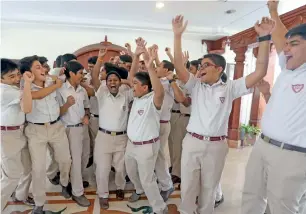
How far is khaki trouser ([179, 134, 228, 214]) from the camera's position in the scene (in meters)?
1.85

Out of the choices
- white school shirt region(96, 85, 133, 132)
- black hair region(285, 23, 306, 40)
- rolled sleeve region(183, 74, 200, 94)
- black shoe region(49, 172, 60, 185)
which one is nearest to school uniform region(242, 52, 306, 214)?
black hair region(285, 23, 306, 40)

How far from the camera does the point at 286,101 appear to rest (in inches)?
56.9

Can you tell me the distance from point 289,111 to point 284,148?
0.22 metres

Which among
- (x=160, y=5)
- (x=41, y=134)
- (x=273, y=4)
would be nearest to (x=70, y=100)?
(x=41, y=134)

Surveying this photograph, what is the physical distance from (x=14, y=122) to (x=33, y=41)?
4.11 m

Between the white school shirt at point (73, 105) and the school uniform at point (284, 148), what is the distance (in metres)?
1.64

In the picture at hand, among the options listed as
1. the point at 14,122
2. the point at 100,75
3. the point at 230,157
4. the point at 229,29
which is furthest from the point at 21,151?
the point at 229,29

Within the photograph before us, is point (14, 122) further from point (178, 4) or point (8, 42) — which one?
point (8, 42)

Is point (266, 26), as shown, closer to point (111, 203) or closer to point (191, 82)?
point (191, 82)

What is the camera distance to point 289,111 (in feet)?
4.66

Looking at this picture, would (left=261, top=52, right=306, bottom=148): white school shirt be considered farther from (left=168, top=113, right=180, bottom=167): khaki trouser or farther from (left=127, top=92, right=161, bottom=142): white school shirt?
(left=168, top=113, right=180, bottom=167): khaki trouser

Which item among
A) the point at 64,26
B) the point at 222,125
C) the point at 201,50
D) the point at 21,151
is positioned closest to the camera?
the point at 222,125

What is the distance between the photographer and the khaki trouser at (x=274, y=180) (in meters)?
1.38

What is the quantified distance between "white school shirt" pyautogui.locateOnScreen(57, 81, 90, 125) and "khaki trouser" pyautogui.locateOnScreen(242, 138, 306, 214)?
5.29ft
